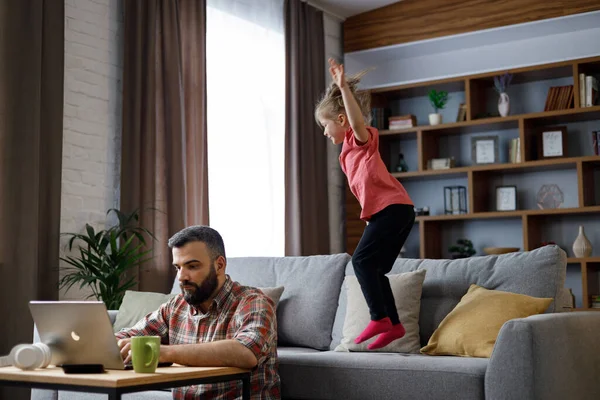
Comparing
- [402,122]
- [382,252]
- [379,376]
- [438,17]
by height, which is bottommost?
[379,376]

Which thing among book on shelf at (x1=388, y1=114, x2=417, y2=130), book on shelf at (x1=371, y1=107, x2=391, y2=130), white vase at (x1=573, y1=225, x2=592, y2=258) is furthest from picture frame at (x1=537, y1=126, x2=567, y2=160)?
book on shelf at (x1=371, y1=107, x2=391, y2=130)

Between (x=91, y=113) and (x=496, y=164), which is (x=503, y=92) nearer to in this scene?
(x=496, y=164)

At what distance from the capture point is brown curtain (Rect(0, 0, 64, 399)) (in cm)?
392

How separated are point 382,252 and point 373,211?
0.53ft

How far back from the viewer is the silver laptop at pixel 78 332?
1929mm

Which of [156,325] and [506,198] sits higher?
[506,198]

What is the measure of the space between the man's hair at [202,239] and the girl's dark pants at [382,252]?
866 mm

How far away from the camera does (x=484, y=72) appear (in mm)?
6113

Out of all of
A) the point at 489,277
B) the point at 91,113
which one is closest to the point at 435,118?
the point at 91,113

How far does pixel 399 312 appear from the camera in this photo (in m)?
3.20

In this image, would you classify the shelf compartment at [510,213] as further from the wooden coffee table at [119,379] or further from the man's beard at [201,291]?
the wooden coffee table at [119,379]

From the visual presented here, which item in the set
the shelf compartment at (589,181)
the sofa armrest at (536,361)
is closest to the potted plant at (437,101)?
the shelf compartment at (589,181)

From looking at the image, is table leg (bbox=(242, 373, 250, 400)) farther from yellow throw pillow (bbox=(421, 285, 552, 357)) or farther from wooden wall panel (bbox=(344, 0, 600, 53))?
wooden wall panel (bbox=(344, 0, 600, 53))

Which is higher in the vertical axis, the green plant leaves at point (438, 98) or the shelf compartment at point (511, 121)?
the green plant leaves at point (438, 98)
